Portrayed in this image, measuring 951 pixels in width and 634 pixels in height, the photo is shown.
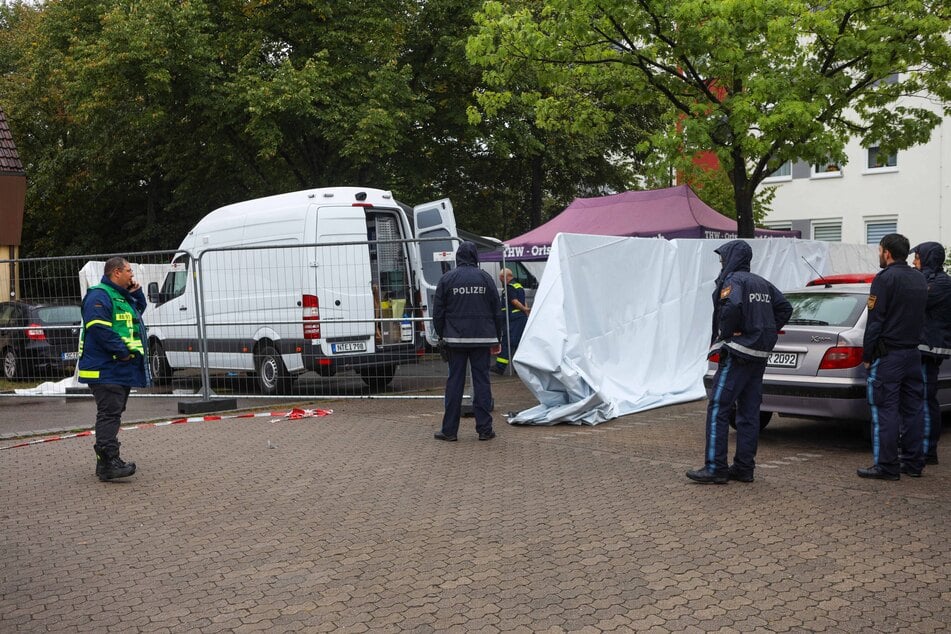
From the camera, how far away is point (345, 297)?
1123 centimetres

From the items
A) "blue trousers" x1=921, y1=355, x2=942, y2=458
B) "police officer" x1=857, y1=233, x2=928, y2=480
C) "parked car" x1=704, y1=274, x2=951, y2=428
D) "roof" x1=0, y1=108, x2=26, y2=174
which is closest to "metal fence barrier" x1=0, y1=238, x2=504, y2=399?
"parked car" x1=704, y1=274, x2=951, y2=428

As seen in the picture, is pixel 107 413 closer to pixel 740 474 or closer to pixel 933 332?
pixel 740 474

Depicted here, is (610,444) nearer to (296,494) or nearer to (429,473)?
(429,473)

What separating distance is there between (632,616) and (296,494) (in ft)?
10.6

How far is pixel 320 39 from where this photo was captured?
68.7 feet

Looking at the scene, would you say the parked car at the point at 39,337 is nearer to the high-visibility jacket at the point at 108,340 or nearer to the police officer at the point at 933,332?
the high-visibility jacket at the point at 108,340

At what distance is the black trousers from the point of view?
283 inches

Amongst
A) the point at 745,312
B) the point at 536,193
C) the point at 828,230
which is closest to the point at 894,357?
the point at 745,312

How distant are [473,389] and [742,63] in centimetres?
817

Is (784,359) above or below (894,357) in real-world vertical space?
below

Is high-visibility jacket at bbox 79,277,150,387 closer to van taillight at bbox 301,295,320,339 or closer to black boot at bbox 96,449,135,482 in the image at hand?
black boot at bbox 96,449,135,482

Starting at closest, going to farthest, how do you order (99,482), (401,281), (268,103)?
(99,482) < (401,281) < (268,103)

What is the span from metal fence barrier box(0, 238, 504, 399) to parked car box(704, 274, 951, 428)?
401 cm

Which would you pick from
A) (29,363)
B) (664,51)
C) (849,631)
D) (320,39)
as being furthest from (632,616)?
(320,39)
